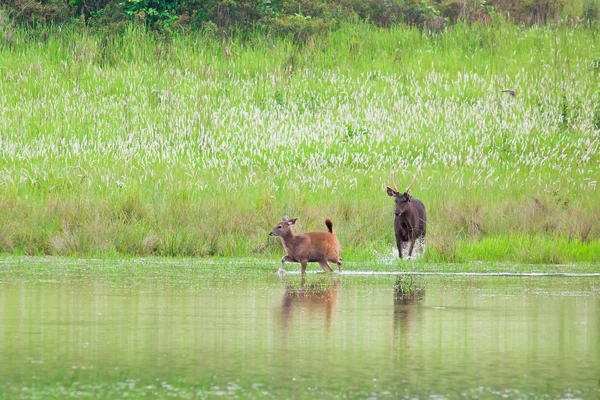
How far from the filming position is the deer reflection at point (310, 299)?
1042 cm

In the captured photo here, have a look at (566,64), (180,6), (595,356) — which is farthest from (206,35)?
(595,356)

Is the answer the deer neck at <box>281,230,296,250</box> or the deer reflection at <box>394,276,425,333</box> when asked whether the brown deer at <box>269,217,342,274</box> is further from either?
the deer reflection at <box>394,276,425,333</box>

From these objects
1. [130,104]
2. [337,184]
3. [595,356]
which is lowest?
[595,356]

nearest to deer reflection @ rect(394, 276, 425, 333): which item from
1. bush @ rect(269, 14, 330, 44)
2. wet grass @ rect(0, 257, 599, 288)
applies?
wet grass @ rect(0, 257, 599, 288)

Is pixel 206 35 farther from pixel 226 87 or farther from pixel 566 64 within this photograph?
pixel 566 64

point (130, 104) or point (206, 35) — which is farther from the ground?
point (206, 35)

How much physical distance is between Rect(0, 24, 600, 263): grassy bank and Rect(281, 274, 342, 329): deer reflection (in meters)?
3.50

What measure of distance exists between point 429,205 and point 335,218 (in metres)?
1.77


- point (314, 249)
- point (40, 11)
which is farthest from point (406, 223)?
point (40, 11)

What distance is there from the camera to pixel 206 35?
1194 inches

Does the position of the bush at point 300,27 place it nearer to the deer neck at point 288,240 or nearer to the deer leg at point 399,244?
the deer leg at point 399,244

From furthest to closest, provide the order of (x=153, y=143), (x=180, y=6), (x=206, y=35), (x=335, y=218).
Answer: (x=180, y=6), (x=206, y=35), (x=153, y=143), (x=335, y=218)

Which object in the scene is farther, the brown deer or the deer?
the deer

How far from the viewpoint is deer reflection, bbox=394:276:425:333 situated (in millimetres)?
9930
